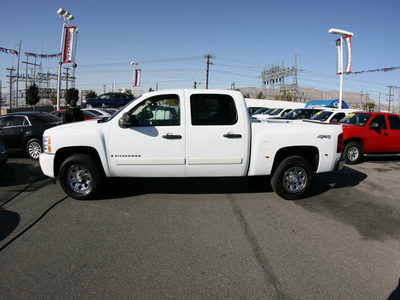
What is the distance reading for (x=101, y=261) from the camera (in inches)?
128

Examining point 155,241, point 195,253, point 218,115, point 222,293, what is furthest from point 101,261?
point 218,115

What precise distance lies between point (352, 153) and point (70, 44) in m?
17.7

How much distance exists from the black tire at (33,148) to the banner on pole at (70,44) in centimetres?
1161

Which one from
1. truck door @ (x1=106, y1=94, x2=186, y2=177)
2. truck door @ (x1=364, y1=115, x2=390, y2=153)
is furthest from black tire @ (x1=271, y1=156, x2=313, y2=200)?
truck door @ (x1=364, y1=115, x2=390, y2=153)

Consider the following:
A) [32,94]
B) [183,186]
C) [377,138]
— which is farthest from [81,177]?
[32,94]

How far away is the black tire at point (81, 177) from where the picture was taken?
16.7 feet

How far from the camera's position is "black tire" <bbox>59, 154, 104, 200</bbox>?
5086mm

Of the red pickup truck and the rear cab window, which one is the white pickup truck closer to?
the rear cab window

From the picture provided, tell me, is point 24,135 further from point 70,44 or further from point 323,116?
point 70,44

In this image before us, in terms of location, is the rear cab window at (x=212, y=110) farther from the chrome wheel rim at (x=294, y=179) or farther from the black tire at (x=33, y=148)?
the black tire at (x=33, y=148)

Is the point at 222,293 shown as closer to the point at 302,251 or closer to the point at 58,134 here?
the point at 302,251

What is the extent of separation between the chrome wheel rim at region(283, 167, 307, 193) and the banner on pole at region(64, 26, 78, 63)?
17.7 metres

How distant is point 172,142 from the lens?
4.91 meters

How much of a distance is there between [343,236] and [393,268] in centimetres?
80
